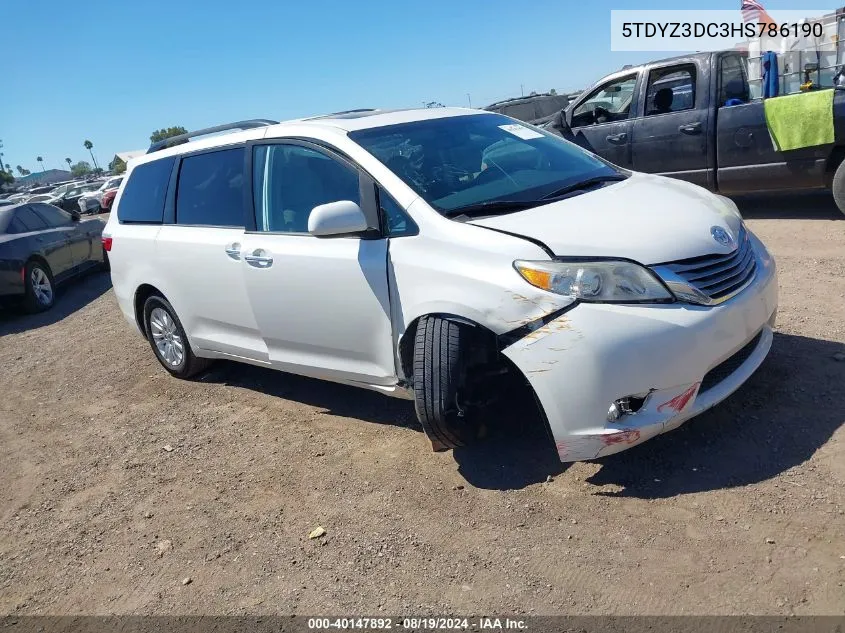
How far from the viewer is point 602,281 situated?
2994 millimetres

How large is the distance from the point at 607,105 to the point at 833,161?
2860 mm

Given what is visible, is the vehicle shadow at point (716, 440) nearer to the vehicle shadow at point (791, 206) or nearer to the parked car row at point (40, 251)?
the vehicle shadow at point (791, 206)

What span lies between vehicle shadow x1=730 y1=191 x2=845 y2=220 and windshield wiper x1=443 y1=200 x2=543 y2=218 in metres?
5.10

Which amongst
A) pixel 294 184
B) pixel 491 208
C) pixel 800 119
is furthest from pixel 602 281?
pixel 800 119

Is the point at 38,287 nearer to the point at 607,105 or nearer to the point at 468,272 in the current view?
the point at 607,105

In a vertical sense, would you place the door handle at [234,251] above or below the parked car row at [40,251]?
above

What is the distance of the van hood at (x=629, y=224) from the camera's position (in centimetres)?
308

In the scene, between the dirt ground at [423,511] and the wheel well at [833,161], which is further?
the wheel well at [833,161]

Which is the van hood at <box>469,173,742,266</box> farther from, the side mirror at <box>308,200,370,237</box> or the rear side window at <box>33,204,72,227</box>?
the rear side window at <box>33,204,72,227</box>

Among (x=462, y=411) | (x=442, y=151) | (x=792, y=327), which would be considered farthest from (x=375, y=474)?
(x=792, y=327)

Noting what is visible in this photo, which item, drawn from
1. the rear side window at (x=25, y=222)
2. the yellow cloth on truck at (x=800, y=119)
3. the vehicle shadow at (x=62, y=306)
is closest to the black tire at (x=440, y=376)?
the yellow cloth on truck at (x=800, y=119)

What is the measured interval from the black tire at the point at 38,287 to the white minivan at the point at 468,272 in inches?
227

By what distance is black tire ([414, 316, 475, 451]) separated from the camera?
328cm

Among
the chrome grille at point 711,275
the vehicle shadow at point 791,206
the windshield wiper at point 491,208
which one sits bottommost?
the vehicle shadow at point 791,206
